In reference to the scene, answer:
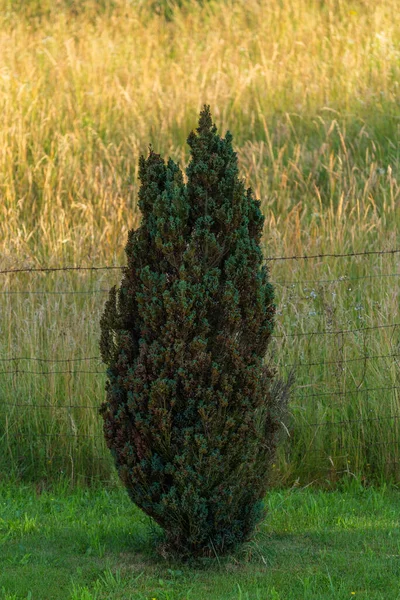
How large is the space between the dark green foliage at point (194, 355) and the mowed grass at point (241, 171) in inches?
76.0

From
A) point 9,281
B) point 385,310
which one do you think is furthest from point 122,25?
point 385,310

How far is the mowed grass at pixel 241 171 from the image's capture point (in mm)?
6320

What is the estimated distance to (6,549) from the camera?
4730 millimetres


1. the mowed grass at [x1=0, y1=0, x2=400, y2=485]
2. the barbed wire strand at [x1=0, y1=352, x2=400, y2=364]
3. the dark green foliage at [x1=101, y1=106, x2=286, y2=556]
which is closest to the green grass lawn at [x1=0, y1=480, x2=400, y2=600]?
the dark green foliage at [x1=101, y1=106, x2=286, y2=556]

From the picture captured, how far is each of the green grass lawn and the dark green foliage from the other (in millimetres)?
215

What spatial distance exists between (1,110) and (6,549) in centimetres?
868

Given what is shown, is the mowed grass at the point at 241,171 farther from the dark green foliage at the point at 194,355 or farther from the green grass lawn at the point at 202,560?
the dark green foliage at the point at 194,355

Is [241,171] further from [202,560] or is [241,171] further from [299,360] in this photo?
[202,560]

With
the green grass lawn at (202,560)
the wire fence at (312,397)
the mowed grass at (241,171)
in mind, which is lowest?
the green grass lawn at (202,560)

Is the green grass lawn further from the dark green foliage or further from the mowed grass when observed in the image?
the mowed grass

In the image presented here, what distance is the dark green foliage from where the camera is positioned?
4.11 metres

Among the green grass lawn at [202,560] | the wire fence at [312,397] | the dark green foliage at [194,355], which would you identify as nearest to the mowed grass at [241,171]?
the wire fence at [312,397]

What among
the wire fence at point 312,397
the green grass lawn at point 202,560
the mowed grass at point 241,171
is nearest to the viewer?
the green grass lawn at point 202,560

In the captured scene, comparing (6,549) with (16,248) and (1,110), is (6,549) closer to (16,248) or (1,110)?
(16,248)
